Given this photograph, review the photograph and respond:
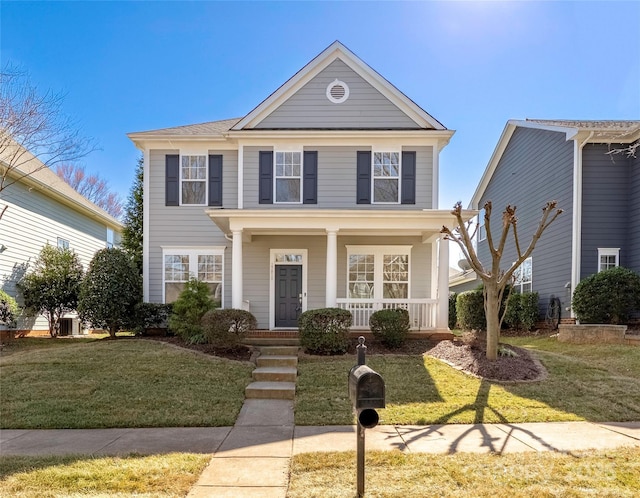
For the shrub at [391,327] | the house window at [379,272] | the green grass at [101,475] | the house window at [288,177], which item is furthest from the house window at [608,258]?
the green grass at [101,475]

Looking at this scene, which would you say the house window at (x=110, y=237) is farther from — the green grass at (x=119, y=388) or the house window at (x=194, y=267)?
the green grass at (x=119, y=388)

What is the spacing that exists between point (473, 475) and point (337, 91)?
412 inches

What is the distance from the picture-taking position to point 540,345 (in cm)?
1065

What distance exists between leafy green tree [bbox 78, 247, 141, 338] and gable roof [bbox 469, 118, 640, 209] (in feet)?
42.6

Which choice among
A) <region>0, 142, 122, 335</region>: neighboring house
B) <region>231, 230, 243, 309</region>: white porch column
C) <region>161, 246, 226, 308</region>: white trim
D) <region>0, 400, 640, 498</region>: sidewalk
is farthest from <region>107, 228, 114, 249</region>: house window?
<region>0, 400, 640, 498</region>: sidewalk

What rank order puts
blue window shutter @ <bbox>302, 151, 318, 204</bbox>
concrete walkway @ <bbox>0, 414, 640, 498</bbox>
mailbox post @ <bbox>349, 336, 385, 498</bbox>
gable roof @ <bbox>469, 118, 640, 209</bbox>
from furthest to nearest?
blue window shutter @ <bbox>302, 151, 318, 204</bbox>, gable roof @ <bbox>469, 118, 640, 209</bbox>, concrete walkway @ <bbox>0, 414, 640, 498</bbox>, mailbox post @ <bbox>349, 336, 385, 498</bbox>

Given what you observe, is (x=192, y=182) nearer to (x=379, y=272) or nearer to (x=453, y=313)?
(x=379, y=272)

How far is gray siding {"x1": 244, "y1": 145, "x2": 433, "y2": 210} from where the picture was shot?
37.2 feet

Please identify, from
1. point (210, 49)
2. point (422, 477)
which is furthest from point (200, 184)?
point (422, 477)

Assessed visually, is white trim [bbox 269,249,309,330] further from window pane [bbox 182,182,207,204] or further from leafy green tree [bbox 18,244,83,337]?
leafy green tree [bbox 18,244,83,337]

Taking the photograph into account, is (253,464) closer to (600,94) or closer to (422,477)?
(422,477)

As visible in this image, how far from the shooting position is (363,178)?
11383 mm

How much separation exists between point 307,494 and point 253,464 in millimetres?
880

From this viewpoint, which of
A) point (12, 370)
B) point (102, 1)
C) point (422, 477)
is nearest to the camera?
point (422, 477)
